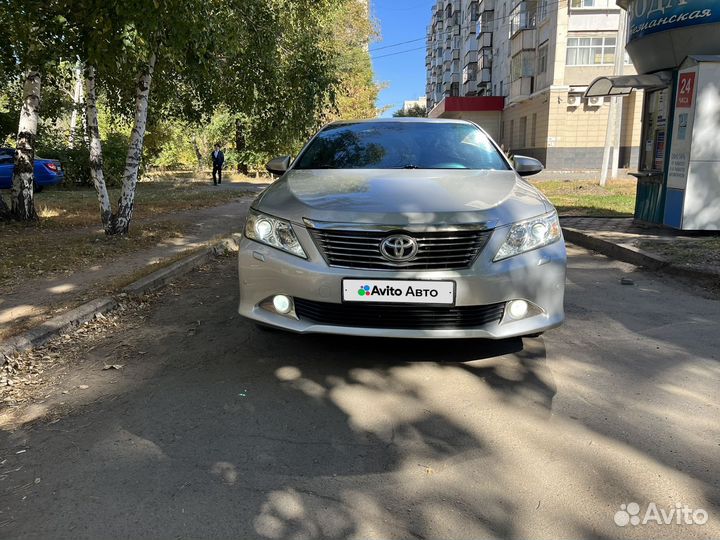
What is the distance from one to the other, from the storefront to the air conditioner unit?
74.5 feet

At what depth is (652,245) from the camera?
7.78 m

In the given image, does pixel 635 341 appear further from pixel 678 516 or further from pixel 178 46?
pixel 178 46

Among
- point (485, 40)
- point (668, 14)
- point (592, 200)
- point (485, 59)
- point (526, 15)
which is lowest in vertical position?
point (592, 200)

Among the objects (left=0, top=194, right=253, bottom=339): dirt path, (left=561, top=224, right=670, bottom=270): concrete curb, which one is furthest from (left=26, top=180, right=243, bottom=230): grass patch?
(left=561, top=224, right=670, bottom=270): concrete curb

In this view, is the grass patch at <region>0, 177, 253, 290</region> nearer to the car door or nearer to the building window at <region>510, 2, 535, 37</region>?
the car door

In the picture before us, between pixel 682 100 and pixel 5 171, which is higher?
pixel 682 100

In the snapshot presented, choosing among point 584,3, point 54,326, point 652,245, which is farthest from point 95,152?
point 584,3

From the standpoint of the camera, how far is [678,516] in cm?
224

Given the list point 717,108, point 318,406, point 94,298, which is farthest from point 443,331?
point 717,108

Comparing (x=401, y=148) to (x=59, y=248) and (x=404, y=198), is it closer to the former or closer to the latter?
(x=404, y=198)

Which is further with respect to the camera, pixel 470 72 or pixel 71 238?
pixel 470 72

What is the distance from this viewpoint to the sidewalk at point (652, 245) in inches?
255

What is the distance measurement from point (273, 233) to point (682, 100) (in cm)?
743

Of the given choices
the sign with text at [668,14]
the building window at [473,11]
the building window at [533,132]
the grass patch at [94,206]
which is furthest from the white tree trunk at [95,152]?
the building window at [473,11]
